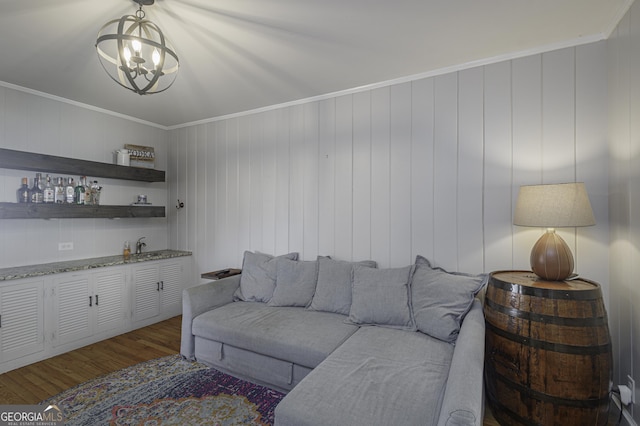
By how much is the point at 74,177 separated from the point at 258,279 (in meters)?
2.28

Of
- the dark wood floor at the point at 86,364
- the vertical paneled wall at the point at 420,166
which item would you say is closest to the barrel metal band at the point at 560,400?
the dark wood floor at the point at 86,364

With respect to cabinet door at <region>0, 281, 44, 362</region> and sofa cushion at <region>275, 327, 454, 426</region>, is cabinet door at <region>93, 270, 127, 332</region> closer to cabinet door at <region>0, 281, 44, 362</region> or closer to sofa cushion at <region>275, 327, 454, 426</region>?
cabinet door at <region>0, 281, 44, 362</region>

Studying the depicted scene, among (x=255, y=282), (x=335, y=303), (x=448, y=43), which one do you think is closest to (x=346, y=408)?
(x=335, y=303)

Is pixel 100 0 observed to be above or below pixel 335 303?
above

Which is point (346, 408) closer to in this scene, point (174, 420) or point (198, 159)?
point (174, 420)

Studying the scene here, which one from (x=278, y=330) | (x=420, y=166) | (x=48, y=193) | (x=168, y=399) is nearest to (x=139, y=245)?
(x=48, y=193)

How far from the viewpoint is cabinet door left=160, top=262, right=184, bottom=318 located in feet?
12.2

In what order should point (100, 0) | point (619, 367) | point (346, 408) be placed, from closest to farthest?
point (346, 408)
point (100, 0)
point (619, 367)

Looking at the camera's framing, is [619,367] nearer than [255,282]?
Yes

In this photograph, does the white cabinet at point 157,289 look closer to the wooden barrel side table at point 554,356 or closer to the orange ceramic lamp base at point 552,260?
the wooden barrel side table at point 554,356

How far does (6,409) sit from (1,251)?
1533mm

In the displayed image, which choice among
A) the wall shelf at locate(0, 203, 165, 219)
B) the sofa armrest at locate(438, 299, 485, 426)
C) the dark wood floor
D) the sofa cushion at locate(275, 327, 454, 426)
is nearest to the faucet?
the wall shelf at locate(0, 203, 165, 219)

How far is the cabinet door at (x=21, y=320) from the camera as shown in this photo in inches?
98.8

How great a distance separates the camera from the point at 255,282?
295 cm
